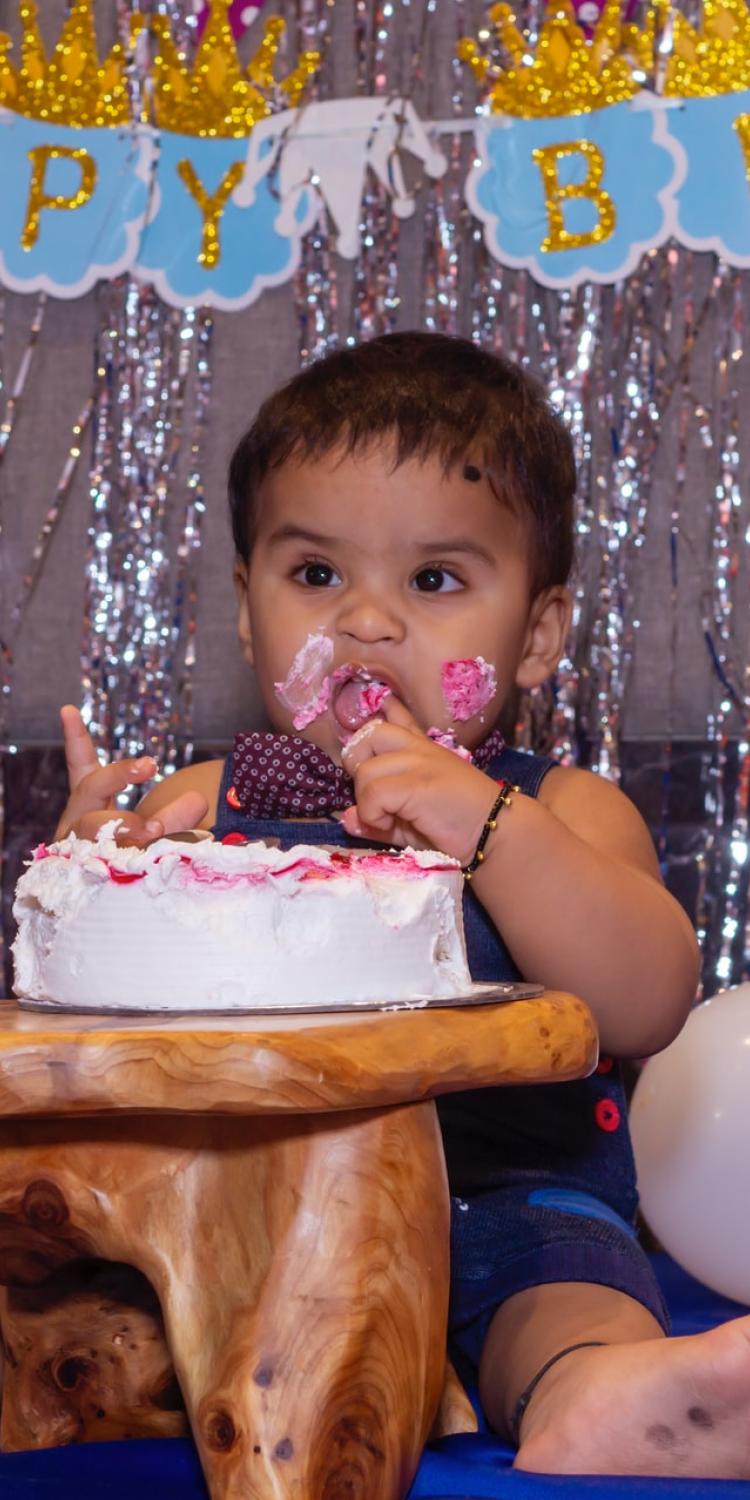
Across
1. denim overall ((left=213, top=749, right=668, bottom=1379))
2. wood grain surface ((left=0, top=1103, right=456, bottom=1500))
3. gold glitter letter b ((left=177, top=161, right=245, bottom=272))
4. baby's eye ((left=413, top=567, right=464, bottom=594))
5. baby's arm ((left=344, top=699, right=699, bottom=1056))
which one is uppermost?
gold glitter letter b ((left=177, top=161, right=245, bottom=272))

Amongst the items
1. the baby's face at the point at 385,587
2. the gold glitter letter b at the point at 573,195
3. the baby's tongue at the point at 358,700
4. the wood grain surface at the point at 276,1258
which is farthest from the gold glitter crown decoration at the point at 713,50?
the wood grain surface at the point at 276,1258

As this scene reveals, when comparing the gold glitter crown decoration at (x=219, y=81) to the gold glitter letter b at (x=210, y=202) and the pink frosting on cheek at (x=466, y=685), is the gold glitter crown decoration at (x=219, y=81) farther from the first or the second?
the pink frosting on cheek at (x=466, y=685)

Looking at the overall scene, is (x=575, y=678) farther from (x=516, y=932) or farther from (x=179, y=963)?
(x=179, y=963)

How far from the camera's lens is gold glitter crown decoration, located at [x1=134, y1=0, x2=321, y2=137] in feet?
7.81

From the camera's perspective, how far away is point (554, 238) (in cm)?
229

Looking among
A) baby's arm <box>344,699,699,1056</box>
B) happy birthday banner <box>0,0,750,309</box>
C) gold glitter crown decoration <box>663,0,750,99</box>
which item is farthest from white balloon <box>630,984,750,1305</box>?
gold glitter crown decoration <box>663,0,750,99</box>

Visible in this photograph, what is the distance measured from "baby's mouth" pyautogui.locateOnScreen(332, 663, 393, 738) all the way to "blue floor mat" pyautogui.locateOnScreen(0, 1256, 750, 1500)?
64 cm

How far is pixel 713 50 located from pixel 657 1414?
1790mm

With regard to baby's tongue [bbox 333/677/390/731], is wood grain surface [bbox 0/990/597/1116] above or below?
below

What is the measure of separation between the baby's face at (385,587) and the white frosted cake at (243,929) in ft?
1.56

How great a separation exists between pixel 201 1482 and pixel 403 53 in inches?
74.9

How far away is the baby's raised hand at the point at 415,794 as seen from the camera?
1.28 meters

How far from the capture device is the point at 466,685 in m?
1.63

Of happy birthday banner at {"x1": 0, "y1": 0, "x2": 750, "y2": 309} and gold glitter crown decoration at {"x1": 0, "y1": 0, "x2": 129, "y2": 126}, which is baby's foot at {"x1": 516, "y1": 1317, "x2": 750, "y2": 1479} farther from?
gold glitter crown decoration at {"x1": 0, "y1": 0, "x2": 129, "y2": 126}
